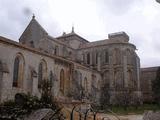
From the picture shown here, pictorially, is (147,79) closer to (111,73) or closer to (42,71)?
(111,73)

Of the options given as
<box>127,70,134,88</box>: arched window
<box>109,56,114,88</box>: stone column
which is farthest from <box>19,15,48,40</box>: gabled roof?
<box>127,70,134,88</box>: arched window

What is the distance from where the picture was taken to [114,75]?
194ft

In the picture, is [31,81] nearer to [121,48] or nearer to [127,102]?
[127,102]

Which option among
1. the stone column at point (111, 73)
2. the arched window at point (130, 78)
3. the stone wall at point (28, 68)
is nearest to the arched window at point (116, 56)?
the stone column at point (111, 73)

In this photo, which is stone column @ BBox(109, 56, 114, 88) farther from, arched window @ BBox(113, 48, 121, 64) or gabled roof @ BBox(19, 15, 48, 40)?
gabled roof @ BBox(19, 15, 48, 40)

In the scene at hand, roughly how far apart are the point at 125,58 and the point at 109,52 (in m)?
4.46

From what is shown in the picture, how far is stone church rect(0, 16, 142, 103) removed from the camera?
33000 millimetres

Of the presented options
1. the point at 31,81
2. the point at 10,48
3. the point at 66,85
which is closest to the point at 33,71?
the point at 31,81

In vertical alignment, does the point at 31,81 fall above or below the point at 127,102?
above

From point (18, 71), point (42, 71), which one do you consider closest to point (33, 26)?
point (42, 71)

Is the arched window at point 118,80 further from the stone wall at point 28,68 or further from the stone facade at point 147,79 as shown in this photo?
the stone wall at point 28,68

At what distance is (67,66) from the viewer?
4347 cm

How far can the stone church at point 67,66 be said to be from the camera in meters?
33.0

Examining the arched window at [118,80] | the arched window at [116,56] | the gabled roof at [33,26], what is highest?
the gabled roof at [33,26]
